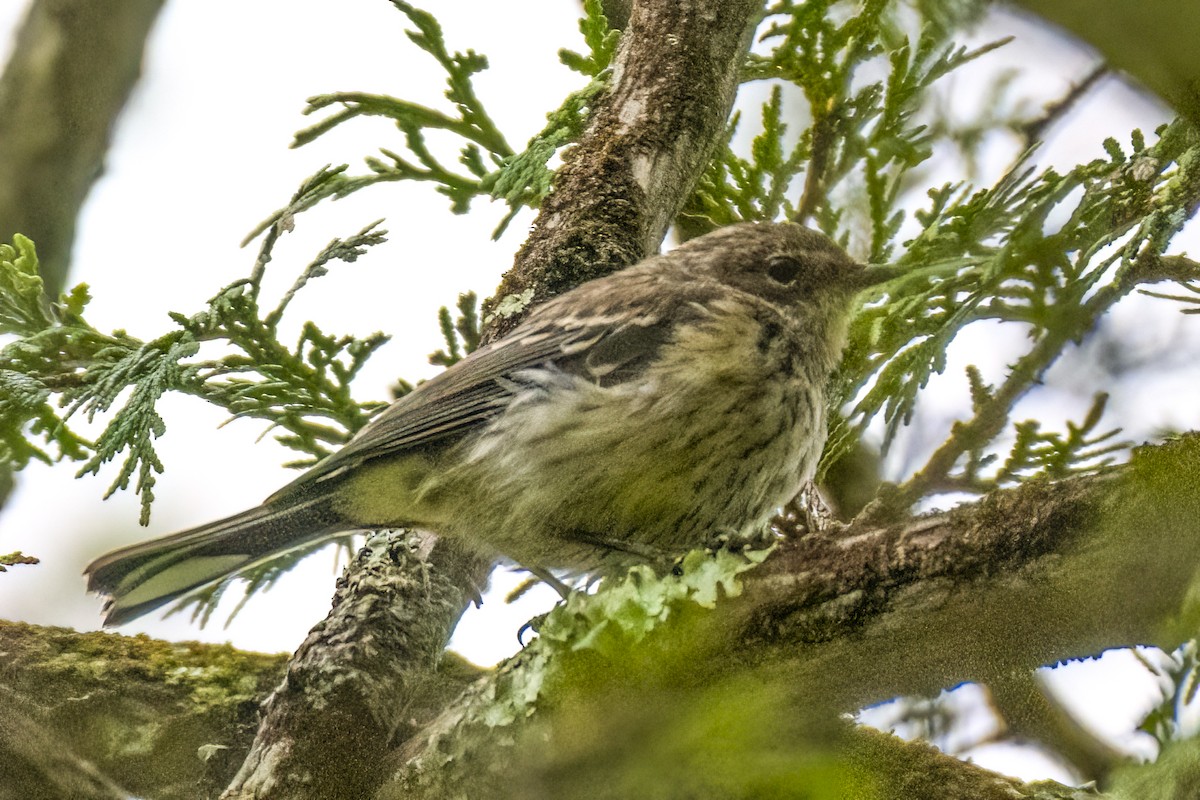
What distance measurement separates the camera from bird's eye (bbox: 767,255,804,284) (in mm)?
4098

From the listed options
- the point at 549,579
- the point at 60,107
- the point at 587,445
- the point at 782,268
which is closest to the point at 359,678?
the point at 549,579

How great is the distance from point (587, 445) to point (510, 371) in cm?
52

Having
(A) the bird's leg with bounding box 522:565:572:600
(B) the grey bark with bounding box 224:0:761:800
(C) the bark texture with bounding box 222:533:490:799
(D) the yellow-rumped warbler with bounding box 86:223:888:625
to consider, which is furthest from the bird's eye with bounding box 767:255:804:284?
(C) the bark texture with bounding box 222:533:490:799

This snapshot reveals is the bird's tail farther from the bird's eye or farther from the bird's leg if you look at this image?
the bird's eye

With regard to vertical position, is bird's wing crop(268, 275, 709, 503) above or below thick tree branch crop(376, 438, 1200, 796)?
above

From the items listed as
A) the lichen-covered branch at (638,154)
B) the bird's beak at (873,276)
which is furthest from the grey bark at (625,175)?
the bird's beak at (873,276)

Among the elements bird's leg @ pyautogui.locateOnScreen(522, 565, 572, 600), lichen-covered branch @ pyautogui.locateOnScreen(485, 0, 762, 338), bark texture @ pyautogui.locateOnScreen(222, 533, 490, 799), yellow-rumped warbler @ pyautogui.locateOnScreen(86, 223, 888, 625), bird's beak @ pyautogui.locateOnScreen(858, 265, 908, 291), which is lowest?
bark texture @ pyautogui.locateOnScreen(222, 533, 490, 799)

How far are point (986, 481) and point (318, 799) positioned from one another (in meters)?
1.94

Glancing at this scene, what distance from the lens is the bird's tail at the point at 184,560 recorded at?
360 cm

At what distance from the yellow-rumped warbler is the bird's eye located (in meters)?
0.11

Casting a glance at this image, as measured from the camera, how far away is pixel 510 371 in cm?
379

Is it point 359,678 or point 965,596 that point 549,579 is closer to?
point 359,678

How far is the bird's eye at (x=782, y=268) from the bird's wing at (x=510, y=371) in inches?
16.5

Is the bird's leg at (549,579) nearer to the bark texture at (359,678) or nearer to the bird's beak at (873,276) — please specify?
the bark texture at (359,678)
